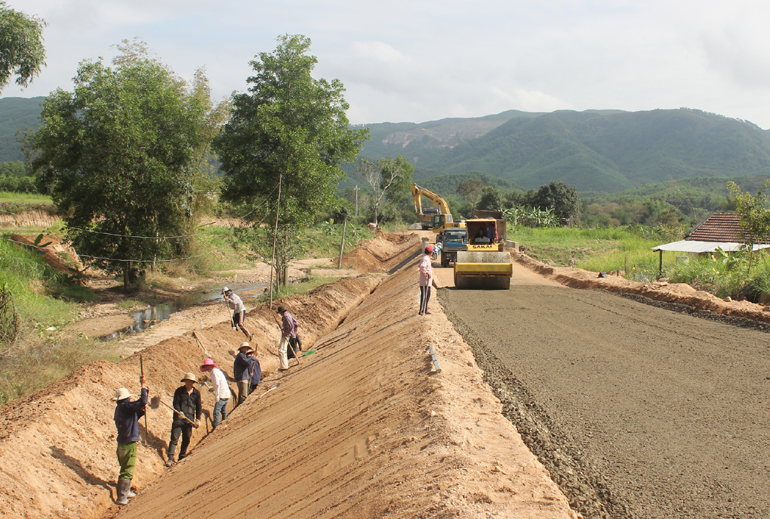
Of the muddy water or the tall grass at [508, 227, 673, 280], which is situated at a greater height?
the tall grass at [508, 227, 673, 280]

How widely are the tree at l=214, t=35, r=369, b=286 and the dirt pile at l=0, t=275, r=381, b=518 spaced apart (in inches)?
437

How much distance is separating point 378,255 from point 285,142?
21.9 m

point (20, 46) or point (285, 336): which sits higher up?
point (20, 46)

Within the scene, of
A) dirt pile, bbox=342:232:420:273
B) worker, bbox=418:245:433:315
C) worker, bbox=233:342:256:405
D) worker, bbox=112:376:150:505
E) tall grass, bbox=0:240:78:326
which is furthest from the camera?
dirt pile, bbox=342:232:420:273

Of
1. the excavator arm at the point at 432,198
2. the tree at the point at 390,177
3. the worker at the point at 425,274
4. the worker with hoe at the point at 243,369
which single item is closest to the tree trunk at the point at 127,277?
the worker with hoe at the point at 243,369

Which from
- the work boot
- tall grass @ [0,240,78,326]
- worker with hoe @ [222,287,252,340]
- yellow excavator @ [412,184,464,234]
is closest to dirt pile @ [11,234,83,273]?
tall grass @ [0,240,78,326]

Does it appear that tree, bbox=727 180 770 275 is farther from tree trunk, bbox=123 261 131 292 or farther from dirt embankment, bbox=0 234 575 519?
tree trunk, bbox=123 261 131 292

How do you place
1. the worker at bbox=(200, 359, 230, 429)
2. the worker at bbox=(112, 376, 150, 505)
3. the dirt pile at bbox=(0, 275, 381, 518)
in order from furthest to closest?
the worker at bbox=(200, 359, 230, 429) < the worker at bbox=(112, 376, 150, 505) < the dirt pile at bbox=(0, 275, 381, 518)

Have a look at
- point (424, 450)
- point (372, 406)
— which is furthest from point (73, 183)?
point (424, 450)

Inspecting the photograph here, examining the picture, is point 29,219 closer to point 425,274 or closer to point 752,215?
point 425,274

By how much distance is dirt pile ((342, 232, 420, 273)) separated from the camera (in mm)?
38000

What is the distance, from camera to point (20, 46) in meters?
22.2

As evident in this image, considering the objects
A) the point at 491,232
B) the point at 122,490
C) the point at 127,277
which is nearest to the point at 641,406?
the point at 122,490

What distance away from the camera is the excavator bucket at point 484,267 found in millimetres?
18203
